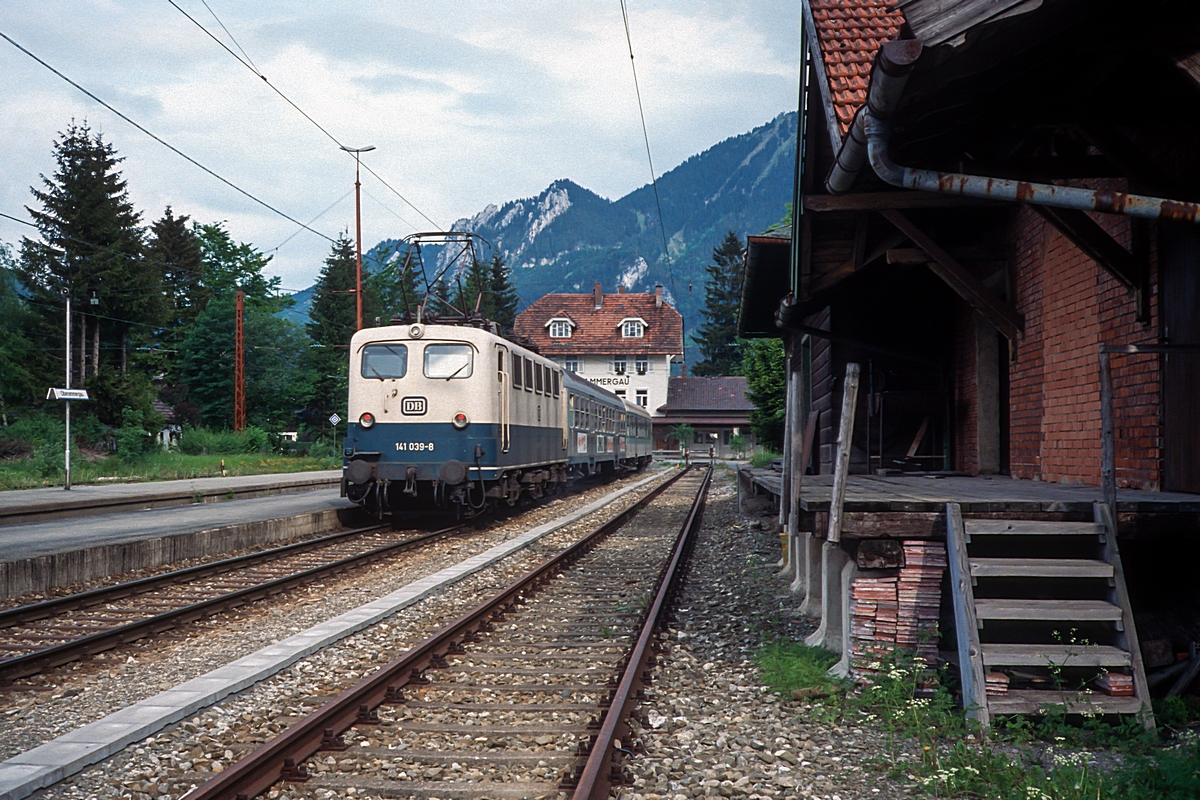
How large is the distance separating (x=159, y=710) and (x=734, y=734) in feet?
9.69

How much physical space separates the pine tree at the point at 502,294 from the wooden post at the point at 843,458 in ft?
238

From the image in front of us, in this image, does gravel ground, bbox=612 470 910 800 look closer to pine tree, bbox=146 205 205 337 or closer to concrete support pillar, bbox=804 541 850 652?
concrete support pillar, bbox=804 541 850 652

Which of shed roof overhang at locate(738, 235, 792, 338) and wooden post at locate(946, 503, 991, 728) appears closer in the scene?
wooden post at locate(946, 503, 991, 728)

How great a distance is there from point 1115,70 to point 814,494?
296 cm

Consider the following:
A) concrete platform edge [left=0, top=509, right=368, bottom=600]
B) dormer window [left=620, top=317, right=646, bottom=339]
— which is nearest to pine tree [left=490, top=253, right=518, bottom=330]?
dormer window [left=620, top=317, right=646, bottom=339]

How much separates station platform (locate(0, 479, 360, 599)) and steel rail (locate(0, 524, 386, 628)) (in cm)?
67

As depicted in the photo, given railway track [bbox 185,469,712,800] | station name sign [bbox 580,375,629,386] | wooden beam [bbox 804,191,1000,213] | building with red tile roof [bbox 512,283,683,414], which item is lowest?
railway track [bbox 185,469,712,800]

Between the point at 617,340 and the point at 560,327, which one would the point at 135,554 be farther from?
the point at 560,327

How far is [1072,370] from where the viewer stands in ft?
23.8

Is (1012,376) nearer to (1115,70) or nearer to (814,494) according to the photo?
(814,494)

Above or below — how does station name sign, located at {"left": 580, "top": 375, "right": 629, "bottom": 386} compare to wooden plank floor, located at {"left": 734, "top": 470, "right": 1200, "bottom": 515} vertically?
above

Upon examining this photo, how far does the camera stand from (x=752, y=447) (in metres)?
60.7

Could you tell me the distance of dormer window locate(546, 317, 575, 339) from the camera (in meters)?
71.2

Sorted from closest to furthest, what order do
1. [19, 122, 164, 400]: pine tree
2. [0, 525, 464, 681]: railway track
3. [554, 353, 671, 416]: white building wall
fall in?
[0, 525, 464, 681]: railway track, [19, 122, 164, 400]: pine tree, [554, 353, 671, 416]: white building wall
